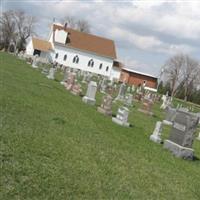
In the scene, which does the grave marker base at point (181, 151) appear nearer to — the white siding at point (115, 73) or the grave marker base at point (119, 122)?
the grave marker base at point (119, 122)

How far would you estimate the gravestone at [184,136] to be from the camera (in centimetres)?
1240

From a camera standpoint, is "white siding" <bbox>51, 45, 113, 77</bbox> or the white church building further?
"white siding" <bbox>51, 45, 113, 77</bbox>

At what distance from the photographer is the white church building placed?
261 ft

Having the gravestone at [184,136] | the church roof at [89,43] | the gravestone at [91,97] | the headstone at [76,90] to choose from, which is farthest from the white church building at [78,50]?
the gravestone at [184,136]

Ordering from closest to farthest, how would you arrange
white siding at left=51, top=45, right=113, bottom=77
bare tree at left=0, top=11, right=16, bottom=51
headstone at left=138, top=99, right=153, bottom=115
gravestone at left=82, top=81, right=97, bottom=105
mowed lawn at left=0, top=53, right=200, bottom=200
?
1. mowed lawn at left=0, top=53, right=200, bottom=200
2. gravestone at left=82, top=81, right=97, bottom=105
3. headstone at left=138, top=99, right=153, bottom=115
4. white siding at left=51, top=45, right=113, bottom=77
5. bare tree at left=0, top=11, right=16, bottom=51

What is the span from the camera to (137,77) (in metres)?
85.2

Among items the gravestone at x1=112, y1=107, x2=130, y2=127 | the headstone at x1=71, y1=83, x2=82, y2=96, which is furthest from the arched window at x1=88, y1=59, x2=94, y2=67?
the gravestone at x1=112, y1=107, x2=130, y2=127

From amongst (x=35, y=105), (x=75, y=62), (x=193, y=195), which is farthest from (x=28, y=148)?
(x=75, y=62)

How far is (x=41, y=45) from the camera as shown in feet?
260

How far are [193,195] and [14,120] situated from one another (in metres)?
4.45

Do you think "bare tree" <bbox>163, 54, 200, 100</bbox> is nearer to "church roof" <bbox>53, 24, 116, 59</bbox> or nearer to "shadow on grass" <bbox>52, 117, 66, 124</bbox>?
"church roof" <bbox>53, 24, 116, 59</bbox>

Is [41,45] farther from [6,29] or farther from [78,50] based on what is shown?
[6,29]

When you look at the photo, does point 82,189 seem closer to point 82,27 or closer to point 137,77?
point 137,77

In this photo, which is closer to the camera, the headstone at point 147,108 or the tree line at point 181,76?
the headstone at point 147,108
